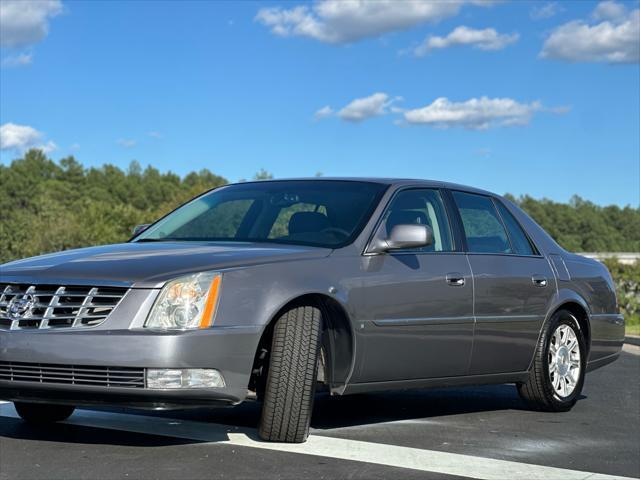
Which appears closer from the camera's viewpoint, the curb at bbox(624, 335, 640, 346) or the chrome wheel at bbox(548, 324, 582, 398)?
the chrome wheel at bbox(548, 324, 582, 398)

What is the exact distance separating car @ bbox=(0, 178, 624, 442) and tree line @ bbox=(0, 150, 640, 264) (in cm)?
9500

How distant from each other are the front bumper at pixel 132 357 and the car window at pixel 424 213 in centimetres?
176

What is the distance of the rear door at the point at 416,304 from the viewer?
266 inches

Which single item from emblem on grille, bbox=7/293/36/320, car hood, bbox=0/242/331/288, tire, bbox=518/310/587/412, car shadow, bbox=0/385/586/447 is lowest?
car shadow, bbox=0/385/586/447

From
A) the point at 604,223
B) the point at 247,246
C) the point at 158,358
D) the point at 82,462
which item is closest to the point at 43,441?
the point at 82,462

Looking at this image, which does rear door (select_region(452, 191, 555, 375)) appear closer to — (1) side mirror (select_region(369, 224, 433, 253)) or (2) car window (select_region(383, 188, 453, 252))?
(2) car window (select_region(383, 188, 453, 252))

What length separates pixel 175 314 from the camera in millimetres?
5855

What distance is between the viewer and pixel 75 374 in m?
5.83

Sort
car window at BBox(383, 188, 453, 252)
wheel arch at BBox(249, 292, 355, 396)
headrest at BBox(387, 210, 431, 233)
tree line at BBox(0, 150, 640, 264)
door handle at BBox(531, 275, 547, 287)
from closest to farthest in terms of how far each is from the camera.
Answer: wheel arch at BBox(249, 292, 355, 396)
headrest at BBox(387, 210, 431, 233)
car window at BBox(383, 188, 453, 252)
door handle at BBox(531, 275, 547, 287)
tree line at BBox(0, 150, 640, 264)

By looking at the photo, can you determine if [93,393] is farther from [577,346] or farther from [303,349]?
[577,346]

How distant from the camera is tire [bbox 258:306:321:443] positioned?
612cm

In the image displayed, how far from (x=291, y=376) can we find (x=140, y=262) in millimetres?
1047

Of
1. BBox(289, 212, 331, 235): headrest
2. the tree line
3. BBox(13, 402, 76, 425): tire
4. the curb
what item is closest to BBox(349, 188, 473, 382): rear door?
BBox(289, 212, 331, 235): headrest

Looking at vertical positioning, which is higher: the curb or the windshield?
the windshield
